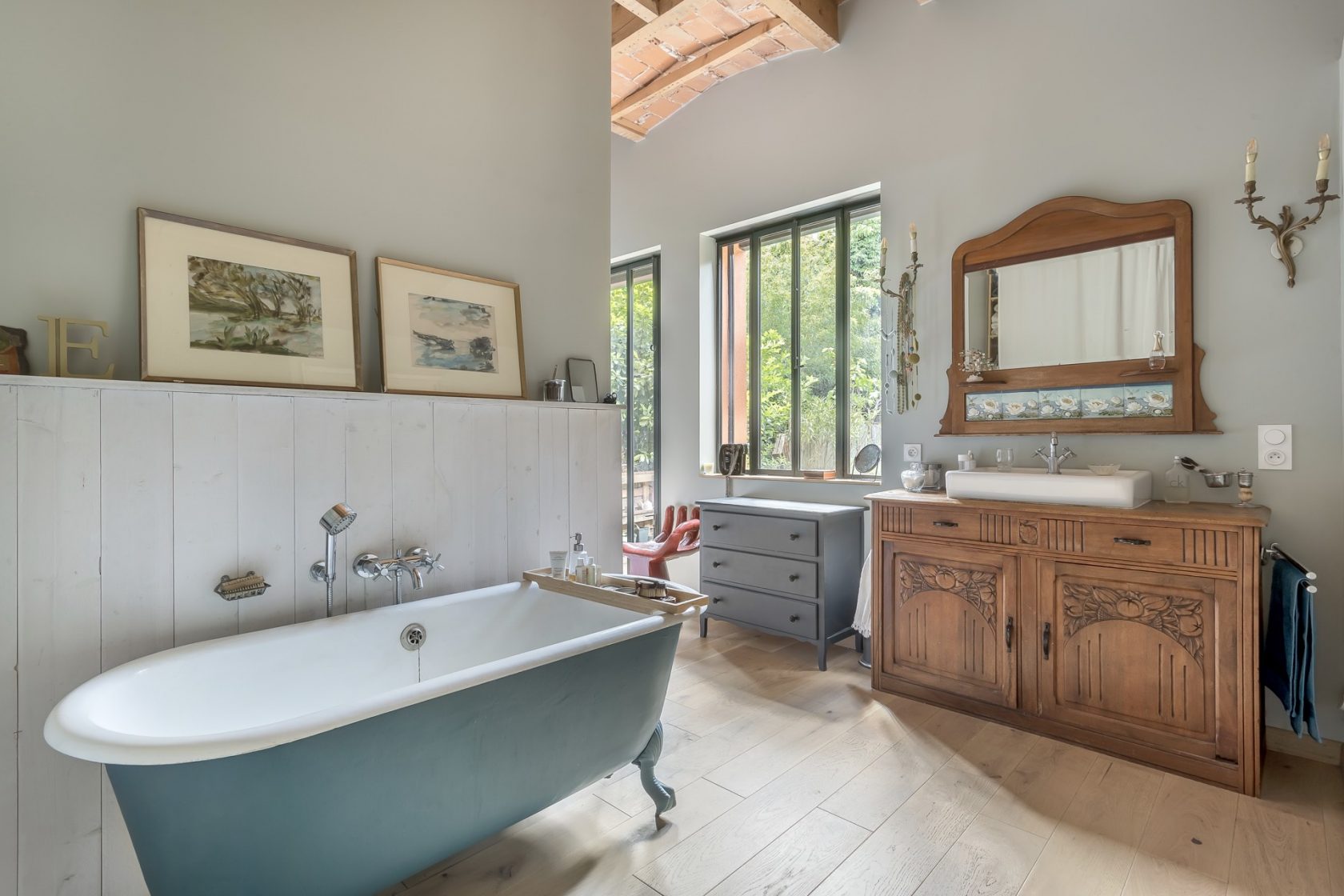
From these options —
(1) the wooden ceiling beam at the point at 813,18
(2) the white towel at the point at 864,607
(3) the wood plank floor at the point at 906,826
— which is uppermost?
(1) the wooden ceiling beam at the point at 813,18

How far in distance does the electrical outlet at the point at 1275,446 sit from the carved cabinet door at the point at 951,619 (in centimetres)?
92

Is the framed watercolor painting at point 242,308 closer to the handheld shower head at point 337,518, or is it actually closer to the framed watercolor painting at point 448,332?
the framed watercolor painting at point 448,332

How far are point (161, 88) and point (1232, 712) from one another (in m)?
3.59

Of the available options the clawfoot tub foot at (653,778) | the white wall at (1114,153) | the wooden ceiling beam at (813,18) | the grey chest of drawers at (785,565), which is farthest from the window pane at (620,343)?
the clawfoot tub foot at (653,778)

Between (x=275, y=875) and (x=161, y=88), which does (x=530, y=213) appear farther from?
→ (x=275, y=875)

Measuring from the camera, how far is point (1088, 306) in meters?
2.61

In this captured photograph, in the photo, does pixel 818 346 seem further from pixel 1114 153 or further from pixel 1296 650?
pixel 1296 650

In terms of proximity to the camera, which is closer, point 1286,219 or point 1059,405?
point 1286,219

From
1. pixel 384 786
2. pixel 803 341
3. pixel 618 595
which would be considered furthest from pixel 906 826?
pixel 803 341

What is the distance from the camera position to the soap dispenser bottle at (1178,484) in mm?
2367

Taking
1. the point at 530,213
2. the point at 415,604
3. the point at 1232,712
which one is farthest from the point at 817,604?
the point at 530,213

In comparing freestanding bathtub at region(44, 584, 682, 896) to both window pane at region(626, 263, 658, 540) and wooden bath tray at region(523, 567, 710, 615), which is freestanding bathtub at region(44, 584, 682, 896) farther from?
window pane at region(626, 263, 658, 540)

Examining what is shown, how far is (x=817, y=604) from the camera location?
3.05 m

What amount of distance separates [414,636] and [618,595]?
621mm
